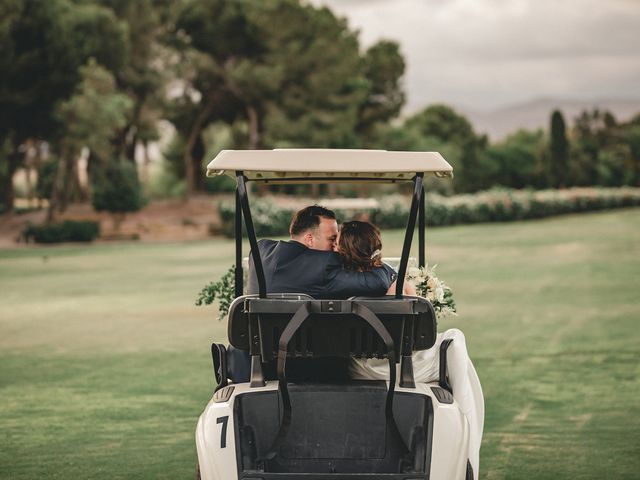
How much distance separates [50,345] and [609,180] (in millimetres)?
67700

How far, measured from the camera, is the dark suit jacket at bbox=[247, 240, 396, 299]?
445 centimetres

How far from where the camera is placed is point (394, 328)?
13.7 ft

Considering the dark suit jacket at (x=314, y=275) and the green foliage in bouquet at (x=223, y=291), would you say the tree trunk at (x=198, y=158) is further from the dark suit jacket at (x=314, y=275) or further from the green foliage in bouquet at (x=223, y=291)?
the dark suit jacket at (x=314, y=275)

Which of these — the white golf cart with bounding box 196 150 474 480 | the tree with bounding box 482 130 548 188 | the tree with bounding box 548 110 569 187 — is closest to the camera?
the white golf cart with bounding box 196 150 474 480

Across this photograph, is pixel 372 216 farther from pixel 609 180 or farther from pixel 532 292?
pixel 609 180

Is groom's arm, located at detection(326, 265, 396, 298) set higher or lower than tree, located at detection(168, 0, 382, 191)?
lower

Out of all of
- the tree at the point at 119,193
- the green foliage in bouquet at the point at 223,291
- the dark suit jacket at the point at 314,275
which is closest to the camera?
the dark suit jacket at the point at 314,275

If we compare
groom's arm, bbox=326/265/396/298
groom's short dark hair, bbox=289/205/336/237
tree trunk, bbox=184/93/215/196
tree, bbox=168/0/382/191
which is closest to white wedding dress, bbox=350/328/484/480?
groom's arm, bbox=326/265/396/298

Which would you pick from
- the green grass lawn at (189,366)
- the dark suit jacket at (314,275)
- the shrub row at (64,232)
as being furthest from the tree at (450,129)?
the dark suit jacket at (314,275)

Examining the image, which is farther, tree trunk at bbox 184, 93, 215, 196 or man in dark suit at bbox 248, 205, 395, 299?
tree trunk at bbox 184, 93, 215, 196

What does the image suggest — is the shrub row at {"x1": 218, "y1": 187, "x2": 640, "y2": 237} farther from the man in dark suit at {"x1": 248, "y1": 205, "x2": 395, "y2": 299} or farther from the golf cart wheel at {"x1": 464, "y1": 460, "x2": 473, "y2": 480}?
the golf cart wheel at {"x1": 464, "y1": 460, "x2": 473, "y2": 480}

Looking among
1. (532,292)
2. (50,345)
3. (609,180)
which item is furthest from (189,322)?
(609,180)

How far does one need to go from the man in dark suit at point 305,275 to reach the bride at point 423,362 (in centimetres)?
6

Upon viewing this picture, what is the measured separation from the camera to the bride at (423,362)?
4477mm
